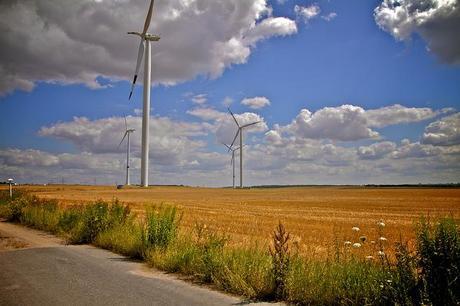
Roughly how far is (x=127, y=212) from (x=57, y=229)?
4.27 metres

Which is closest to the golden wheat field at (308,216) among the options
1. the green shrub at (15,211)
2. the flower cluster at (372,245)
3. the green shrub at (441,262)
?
the green shrub at (441,262)

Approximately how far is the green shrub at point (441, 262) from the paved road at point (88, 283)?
3.42 metres

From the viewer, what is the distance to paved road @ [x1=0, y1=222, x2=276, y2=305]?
25.8 feet

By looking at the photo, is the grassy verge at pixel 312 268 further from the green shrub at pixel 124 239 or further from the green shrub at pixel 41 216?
the green shrub at pixel 41 216

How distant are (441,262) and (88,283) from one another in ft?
23.4

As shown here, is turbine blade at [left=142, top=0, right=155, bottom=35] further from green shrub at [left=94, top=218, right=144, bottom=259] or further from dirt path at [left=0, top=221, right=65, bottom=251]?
green shrub at [left=94, top=218, right=144, bottom=259]

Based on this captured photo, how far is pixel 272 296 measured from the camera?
26.7 feet

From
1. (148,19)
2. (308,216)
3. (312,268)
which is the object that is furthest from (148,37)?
(312,268)

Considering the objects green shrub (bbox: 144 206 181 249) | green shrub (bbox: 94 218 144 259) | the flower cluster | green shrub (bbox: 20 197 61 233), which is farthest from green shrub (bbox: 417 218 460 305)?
green shrub (bbox: 20 197 61 233)

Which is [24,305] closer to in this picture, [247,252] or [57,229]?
[247,252]

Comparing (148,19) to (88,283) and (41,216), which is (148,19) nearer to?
(41,216)

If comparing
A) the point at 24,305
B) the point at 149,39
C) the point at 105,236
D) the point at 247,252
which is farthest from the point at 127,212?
the point at 149,39

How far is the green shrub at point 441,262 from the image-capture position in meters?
6.21

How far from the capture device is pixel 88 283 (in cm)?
912
